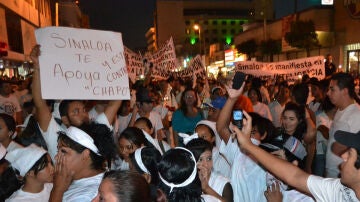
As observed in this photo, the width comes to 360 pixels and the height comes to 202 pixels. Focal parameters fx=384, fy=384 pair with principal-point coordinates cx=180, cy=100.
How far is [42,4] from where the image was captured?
5012 cm

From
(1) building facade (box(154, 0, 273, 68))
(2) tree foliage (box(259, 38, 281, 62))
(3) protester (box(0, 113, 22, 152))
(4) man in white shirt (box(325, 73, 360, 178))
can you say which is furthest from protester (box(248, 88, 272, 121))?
(1) building facade (box(154, 0, 273, 68))

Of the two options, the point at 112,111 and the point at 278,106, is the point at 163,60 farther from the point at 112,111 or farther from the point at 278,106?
the point at 112,111

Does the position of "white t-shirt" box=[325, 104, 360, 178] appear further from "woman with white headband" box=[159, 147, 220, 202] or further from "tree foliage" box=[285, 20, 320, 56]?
"tree foliage" box=[285, 20, 320, 56]

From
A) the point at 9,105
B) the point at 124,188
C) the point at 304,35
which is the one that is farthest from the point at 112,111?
the point at 304,35

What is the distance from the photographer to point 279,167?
9.93 feet

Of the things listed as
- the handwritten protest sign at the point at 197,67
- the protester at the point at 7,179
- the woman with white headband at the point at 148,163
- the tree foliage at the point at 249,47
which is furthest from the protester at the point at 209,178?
the tree foliage at the point at 249,47

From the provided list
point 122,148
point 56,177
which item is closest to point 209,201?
point 56,177

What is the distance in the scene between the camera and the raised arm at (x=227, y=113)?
3.98 metres

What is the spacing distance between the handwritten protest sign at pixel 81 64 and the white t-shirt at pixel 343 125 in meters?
2.54

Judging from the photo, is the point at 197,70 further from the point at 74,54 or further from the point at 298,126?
the point at 74,54

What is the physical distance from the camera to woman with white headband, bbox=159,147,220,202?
2539mm

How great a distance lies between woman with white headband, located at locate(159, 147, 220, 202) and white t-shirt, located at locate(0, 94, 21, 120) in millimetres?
7085

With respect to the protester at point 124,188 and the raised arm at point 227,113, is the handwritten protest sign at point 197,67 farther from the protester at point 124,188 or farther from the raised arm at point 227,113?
the protester at point 124,188

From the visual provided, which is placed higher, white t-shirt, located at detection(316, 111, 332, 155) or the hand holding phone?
the hand holding phone
